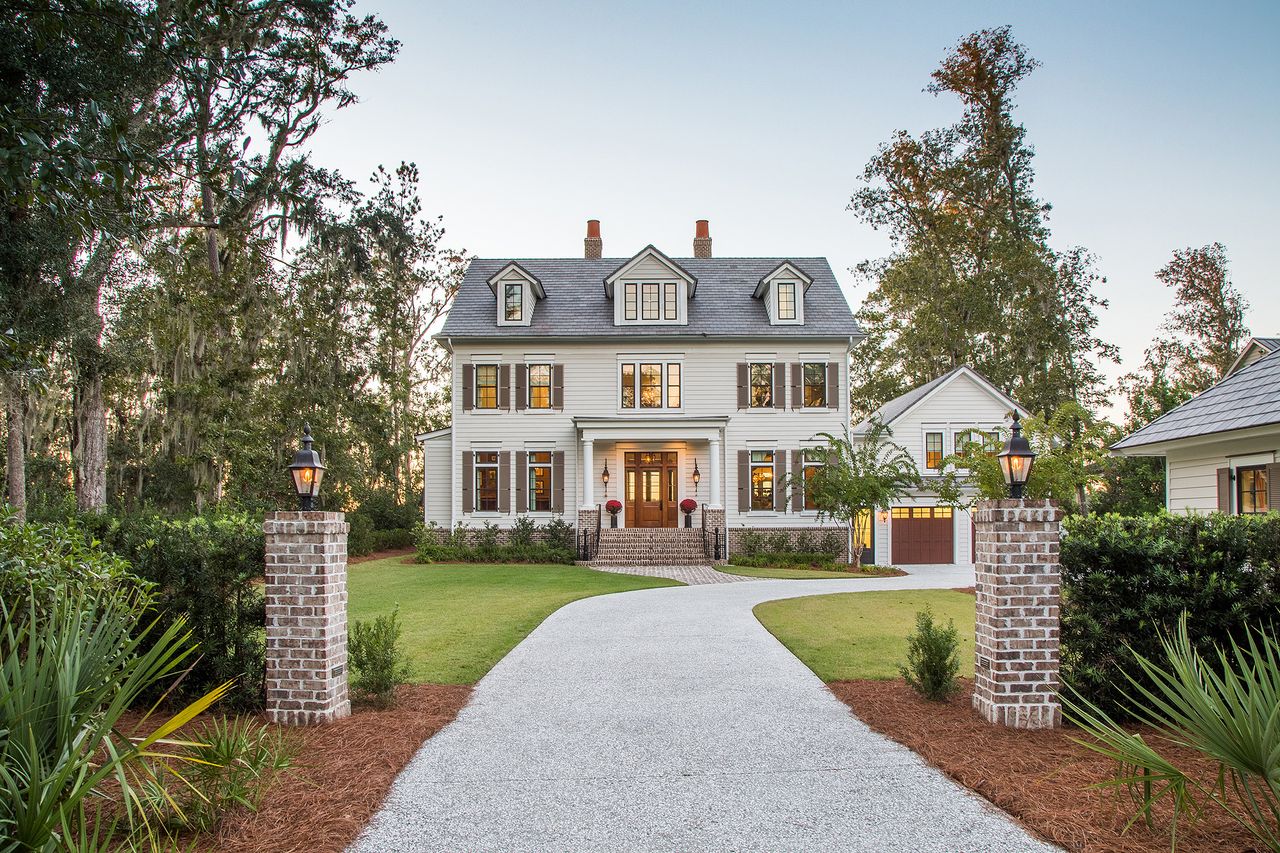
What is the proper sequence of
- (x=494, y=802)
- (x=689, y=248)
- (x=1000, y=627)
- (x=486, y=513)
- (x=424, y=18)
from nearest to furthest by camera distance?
(x=494, y=802) → (x=1000, y=627) → (x=424, y=18) → (x=486, y=513) → (x=689, y=248)

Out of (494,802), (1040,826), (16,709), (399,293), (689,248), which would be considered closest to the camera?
(16,709)

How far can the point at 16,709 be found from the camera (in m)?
2.66

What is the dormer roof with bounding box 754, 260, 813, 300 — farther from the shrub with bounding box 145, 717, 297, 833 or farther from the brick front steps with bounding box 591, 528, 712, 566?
the shrub with bounding box 145, 717, 297, 833

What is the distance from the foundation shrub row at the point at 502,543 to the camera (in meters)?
20.2

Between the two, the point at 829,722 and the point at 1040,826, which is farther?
the point at 829,722

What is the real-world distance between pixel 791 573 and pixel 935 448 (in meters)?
8.27

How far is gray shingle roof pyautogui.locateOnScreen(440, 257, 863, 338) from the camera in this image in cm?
2156

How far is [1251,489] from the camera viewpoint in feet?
29.9

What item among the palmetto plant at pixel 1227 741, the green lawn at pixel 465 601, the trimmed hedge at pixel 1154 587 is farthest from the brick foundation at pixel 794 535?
the palmetto plant at pixel 1227 741

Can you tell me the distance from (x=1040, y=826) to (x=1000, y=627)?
5.37 ft

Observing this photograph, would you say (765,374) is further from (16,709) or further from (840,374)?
(16,709)

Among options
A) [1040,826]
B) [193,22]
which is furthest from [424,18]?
[1040,826]

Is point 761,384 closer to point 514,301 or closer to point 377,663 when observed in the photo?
point 514,301

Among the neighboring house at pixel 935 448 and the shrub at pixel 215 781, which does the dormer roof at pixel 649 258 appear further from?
the shrub at pixel 215 781
